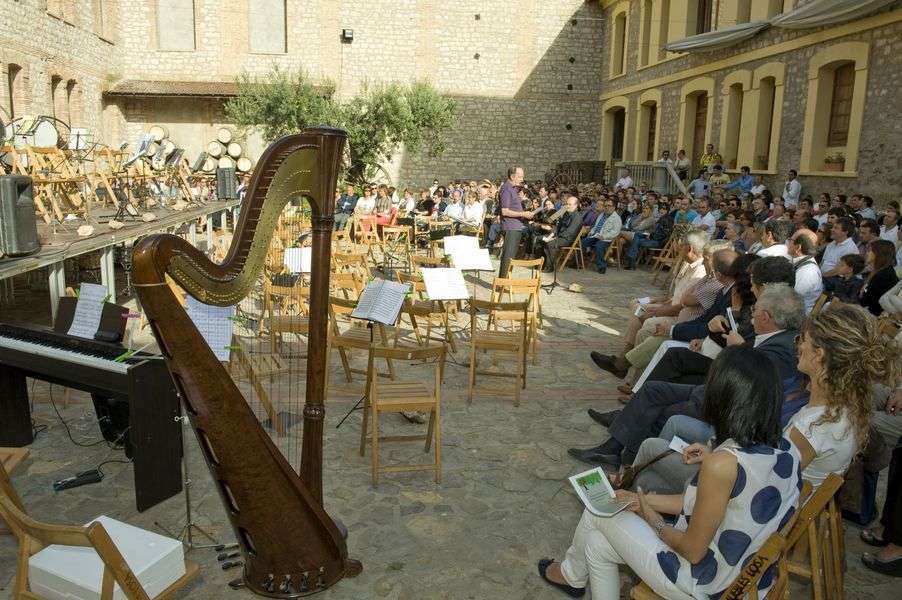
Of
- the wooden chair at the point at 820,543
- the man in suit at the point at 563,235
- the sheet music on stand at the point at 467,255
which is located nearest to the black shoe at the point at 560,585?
the wooden chair at the point at 820,543

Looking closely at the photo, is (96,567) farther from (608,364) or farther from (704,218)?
(704,218)

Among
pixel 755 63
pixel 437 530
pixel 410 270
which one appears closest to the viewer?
pixel 437 530

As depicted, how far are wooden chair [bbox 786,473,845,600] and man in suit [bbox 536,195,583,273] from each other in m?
8.36

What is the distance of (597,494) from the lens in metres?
2.43

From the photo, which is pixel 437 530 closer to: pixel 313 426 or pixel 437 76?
pixel 313 426

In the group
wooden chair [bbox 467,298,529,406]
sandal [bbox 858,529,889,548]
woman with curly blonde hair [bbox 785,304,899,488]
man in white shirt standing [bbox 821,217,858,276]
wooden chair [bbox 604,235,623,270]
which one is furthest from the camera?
wooden chair [bbox 604,235,623,270]

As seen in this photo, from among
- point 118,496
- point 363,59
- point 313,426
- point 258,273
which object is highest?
point 363,59

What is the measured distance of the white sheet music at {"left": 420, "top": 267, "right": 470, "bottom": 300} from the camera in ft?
17.9

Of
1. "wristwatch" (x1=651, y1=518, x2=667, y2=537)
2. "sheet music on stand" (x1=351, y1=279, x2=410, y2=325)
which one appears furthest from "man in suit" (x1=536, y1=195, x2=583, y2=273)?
"wristwatch" (x1=651, y1=518, x2=667, y2=537)

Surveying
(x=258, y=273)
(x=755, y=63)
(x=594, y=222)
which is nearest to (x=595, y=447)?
(x=258, y=273)

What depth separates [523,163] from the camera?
22.4 m

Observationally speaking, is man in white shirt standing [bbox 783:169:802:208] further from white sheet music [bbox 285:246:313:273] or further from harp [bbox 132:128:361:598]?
harp [bbox 132:128:361:598]

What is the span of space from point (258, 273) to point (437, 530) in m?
1.71

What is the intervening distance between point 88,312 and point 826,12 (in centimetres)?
1171
